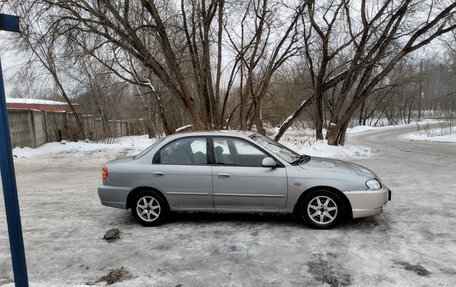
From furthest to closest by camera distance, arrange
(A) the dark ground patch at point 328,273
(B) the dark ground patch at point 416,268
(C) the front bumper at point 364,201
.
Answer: (C) the front bumper at point 364,201 < (B) the dark ground patch at point 416,268 < (A) the dark ground patch at point 328,273

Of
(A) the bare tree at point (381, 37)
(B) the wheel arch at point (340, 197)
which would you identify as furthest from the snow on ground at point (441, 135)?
(B) the wheel arch at point (340, 197)

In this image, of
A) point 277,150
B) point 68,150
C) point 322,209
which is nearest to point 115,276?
point 322,209

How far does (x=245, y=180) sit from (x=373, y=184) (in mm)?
1870

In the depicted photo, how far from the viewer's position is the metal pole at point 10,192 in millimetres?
2799

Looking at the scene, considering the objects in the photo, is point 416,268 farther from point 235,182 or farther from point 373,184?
point 235,182

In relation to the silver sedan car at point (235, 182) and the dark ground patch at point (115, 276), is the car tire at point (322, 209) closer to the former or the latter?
the silver sedan car at point (235, 182)

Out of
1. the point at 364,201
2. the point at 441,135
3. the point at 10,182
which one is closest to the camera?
the point at 10,182

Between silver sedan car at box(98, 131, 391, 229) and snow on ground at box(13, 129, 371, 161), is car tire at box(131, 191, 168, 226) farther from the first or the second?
snow on ground at box(13, 129, 371, 161)

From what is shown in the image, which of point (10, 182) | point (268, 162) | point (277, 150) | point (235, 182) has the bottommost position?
point (235, 182)

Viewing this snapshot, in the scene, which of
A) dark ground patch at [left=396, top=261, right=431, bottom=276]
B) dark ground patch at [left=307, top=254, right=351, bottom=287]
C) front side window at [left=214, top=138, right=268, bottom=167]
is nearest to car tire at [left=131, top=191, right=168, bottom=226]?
front side window at [left=214, top=138, right=268, bottom=167]

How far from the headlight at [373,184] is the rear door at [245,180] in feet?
3.94

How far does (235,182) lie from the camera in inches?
218

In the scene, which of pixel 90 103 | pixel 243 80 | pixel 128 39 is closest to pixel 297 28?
pixel 243 80

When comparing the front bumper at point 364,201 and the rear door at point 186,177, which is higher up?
the rear door at point 186,177
